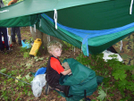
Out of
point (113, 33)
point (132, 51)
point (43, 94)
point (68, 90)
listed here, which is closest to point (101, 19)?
point (113, 33)

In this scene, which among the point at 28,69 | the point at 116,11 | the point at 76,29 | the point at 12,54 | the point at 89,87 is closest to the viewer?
the point at 89,87

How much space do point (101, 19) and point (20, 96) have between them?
2.00 metres

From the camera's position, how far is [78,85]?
1.36 meters

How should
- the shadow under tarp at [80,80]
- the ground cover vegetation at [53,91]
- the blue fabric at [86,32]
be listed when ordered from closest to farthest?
the shadow under tarp at [80,80], the blue fabric at [86,32], the ground cover vegetation at [53,91]

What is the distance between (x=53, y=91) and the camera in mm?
2012

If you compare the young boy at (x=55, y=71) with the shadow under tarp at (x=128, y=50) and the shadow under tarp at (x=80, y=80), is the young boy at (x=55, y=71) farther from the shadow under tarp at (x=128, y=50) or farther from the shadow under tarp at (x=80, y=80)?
the shadow under tarp at (x=128, y=50)

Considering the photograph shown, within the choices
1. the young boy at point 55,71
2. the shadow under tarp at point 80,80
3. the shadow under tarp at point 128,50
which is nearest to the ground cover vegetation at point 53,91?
the shadow under tarp at point 128,50

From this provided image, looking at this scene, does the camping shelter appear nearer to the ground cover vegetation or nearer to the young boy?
the young boy

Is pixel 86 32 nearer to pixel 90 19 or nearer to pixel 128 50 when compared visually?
pixel 90 19

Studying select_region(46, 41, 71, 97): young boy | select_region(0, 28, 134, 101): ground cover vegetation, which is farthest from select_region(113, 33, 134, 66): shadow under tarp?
select_region(46, 41, 71, 97): young boy

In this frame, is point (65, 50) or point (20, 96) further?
point (65, 50)

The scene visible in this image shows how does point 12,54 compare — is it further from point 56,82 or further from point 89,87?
point 89,87

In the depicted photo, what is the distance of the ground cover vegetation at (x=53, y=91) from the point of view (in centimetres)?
167

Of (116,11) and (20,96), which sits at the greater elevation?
(116,11)
